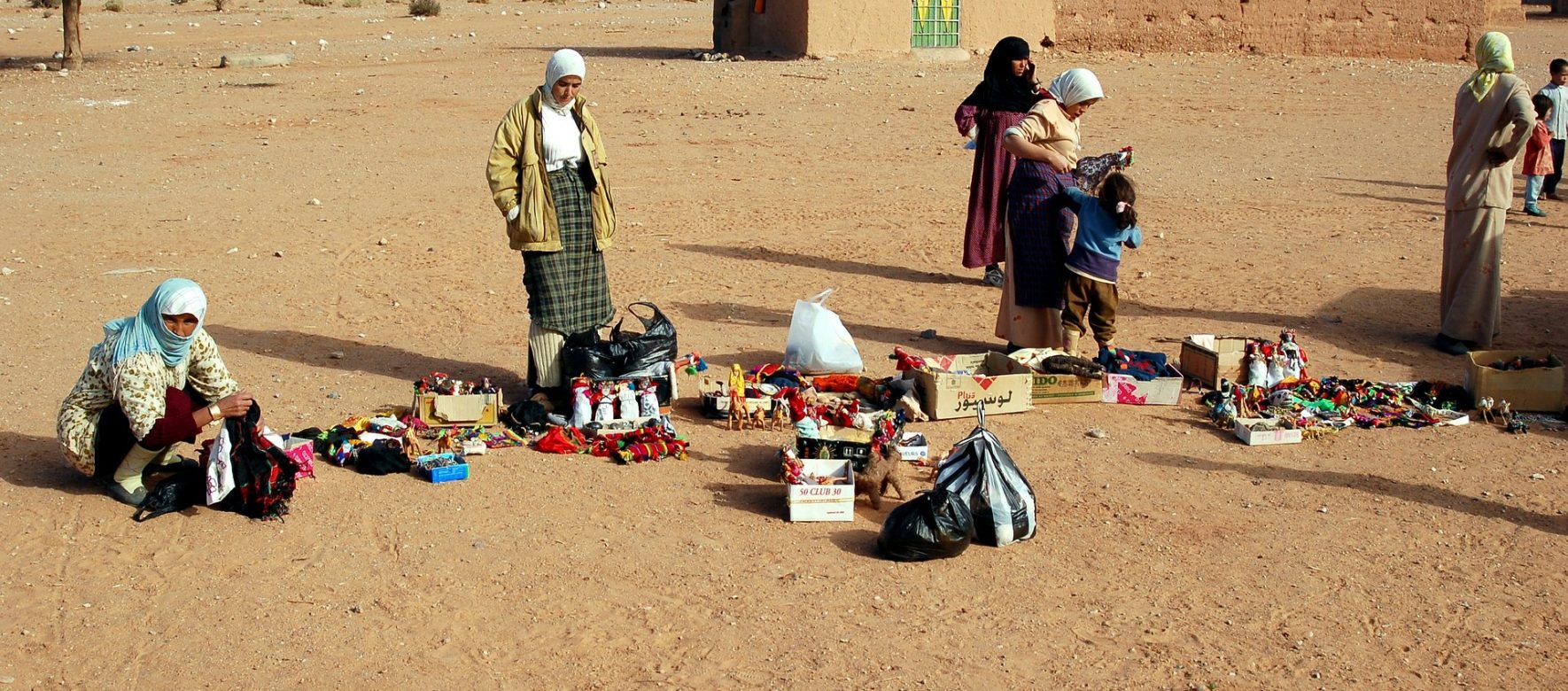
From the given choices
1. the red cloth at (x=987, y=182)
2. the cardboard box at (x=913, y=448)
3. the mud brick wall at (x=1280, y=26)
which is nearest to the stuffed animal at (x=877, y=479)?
the cardboard box at (x=913, y=448)

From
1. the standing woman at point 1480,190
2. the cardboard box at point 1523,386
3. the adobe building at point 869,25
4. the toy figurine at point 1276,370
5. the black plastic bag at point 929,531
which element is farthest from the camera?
the adobe building at point 869,25

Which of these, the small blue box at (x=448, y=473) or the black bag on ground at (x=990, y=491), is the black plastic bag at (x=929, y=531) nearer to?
the black bag on ground at (x=990, y=491)

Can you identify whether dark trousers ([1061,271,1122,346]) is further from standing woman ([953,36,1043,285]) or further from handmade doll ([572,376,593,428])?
handmade doll ([572,376,593,428])

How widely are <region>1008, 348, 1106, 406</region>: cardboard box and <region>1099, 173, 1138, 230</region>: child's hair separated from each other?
82cm

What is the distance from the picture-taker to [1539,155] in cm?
1237

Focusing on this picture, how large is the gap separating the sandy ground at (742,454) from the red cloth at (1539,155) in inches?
16.9

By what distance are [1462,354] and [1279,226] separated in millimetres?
3648

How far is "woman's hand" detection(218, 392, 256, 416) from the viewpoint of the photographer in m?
5.46

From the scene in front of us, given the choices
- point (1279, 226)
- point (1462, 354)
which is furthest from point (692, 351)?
point (1279, 226)

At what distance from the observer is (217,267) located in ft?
33.4

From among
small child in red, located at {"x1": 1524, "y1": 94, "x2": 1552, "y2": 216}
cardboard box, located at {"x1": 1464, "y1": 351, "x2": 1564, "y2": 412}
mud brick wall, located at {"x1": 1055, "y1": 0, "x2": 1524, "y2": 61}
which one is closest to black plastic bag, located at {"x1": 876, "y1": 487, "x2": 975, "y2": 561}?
cardboard box, located at {"x1": 1464, "y1": 351, "x2": 1564, "y2": 412}

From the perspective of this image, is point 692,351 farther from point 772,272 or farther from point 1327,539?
point 1327,539

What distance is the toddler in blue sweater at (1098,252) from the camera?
7.11 m

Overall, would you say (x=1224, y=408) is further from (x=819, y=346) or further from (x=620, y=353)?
(x=620, y=353)
